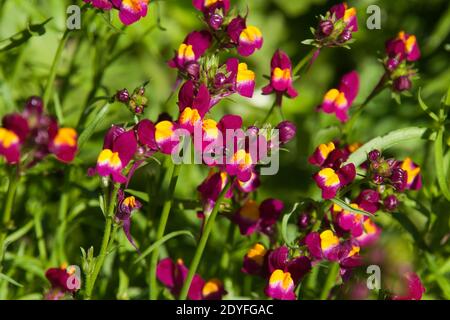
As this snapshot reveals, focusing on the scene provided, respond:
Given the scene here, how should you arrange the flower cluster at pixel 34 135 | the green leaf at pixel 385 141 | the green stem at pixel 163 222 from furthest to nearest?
the green leaf at pixel 385 141 < the green stem at pixel 163 222 < the flower cluster at pixel 34 135

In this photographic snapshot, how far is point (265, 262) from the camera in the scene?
3.88ft

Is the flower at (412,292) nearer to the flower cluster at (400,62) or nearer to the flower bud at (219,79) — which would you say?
the flower cluster at (400,62)

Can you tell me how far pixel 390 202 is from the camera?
3.70 ft

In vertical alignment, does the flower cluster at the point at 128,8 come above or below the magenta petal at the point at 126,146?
above

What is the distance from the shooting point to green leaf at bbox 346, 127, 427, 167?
1.17m

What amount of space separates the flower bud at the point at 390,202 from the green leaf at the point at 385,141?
8 centimetres

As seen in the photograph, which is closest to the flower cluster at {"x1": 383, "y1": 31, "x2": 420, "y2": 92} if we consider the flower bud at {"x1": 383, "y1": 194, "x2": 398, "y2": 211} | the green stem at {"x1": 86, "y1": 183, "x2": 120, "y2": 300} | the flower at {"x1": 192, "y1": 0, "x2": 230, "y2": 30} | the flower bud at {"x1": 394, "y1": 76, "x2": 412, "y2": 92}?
the flower bud at {"x1": 394, "y1": 76, "x2": 412, "y2": 92}

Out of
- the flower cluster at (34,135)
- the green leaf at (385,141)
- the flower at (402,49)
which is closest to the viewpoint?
the flower cluster at (34,135)

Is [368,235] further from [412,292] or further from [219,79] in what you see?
[219,79]

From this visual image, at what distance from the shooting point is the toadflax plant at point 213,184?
1.00 m

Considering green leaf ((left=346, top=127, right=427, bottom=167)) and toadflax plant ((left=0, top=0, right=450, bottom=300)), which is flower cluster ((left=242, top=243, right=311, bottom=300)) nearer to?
toadflax plant ((left=0, top=0, right=450, bottom=300))

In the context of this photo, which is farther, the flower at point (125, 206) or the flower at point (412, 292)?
the flower at point (412, 292)

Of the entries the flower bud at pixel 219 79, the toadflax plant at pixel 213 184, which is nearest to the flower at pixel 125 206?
the toadflax plant at pixel 213 184

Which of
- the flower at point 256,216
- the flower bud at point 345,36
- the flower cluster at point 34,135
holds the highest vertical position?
the flower bud at point 345,36
